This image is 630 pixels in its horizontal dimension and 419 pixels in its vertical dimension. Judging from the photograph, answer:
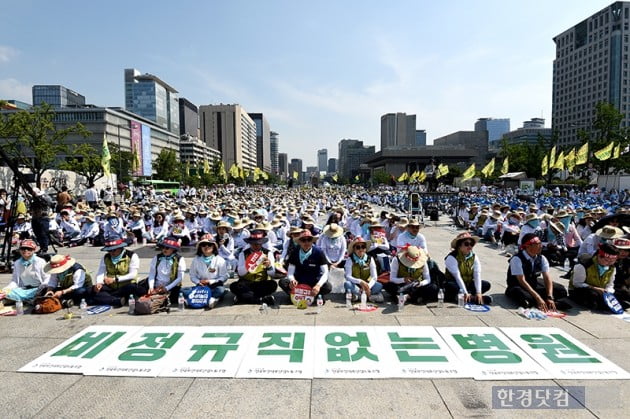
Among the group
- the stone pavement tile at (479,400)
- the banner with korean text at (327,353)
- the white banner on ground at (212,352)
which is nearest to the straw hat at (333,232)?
the banner with korean text at (327,353)

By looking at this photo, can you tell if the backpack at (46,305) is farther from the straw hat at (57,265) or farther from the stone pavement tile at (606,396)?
the stone pavement tile at (606,396)

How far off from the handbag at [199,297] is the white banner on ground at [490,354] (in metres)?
3.60

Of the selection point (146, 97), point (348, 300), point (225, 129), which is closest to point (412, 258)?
point (348, 300)

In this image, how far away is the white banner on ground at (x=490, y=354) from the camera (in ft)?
13.6

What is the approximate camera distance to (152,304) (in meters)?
6.14

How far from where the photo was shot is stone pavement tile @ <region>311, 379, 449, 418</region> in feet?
11.7

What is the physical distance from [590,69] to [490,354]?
15038cm

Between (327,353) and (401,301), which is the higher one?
(401,301)

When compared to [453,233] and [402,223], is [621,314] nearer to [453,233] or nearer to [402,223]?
[402,223]

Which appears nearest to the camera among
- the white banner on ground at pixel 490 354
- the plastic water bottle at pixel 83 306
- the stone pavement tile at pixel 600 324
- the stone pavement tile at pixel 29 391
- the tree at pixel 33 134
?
the stone pavement tile at pixel 29 391

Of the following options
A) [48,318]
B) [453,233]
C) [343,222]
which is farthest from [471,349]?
[453,233]

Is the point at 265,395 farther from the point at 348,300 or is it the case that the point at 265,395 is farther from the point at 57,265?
the point at 57,265

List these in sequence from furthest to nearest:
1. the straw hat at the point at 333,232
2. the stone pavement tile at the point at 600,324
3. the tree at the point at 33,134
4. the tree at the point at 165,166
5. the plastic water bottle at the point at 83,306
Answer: the tree at the point at 165,166, the tree at the point at 33,134, the straw hat at the point at 333,232, the plastic water bottle at the point at 83,306, the stone pavement tile at the point at 600,324

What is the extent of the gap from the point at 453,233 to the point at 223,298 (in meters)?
12.5
